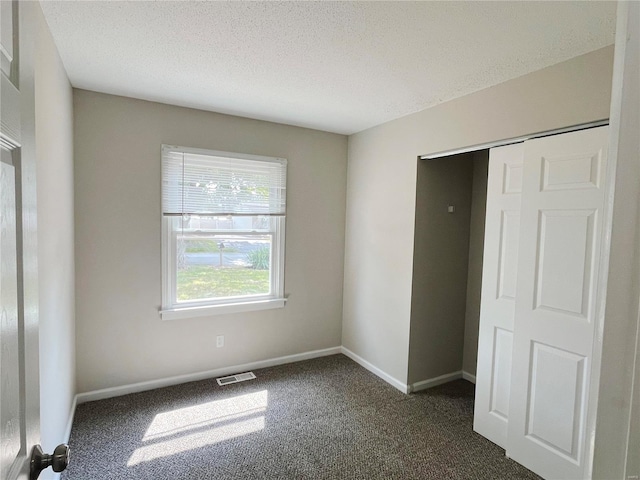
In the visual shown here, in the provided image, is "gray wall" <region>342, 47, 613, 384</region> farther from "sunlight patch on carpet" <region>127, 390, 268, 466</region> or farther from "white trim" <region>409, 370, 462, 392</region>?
"sunlight patch on carpet" <region>127, 390, 268, 466</region>

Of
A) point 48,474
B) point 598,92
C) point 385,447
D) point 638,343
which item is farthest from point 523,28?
point 48,474

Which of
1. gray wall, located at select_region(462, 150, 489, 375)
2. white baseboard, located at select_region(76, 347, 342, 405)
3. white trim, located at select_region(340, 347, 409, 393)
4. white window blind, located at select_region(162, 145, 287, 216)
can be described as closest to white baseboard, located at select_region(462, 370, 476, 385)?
gray wall, located at select_region(462, 150, 489, 375)

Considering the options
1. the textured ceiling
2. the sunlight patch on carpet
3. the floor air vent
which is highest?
the textured ceiling

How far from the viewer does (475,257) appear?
3.29 m

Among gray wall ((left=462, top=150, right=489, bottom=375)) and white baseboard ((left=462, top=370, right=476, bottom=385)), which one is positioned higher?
gray wall ((left=462, top=150, right=489, bottom=375))

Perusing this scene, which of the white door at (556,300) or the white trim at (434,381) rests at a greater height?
the white door at (556,300)

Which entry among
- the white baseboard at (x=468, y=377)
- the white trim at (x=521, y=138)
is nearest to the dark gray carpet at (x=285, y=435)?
the white baseboard at (x=468, y=377)

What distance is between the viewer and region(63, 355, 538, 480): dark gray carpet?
2088 millimetres

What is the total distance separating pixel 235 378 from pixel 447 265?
2.27m

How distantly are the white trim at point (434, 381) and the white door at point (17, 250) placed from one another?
291 centimetres

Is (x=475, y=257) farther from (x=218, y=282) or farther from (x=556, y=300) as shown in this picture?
(x=218, y=282)

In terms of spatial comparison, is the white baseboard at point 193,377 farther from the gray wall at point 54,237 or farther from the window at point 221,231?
the window at point 221,231

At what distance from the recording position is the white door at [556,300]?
1864mm

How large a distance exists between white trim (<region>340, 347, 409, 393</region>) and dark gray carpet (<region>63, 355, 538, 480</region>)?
76mm
